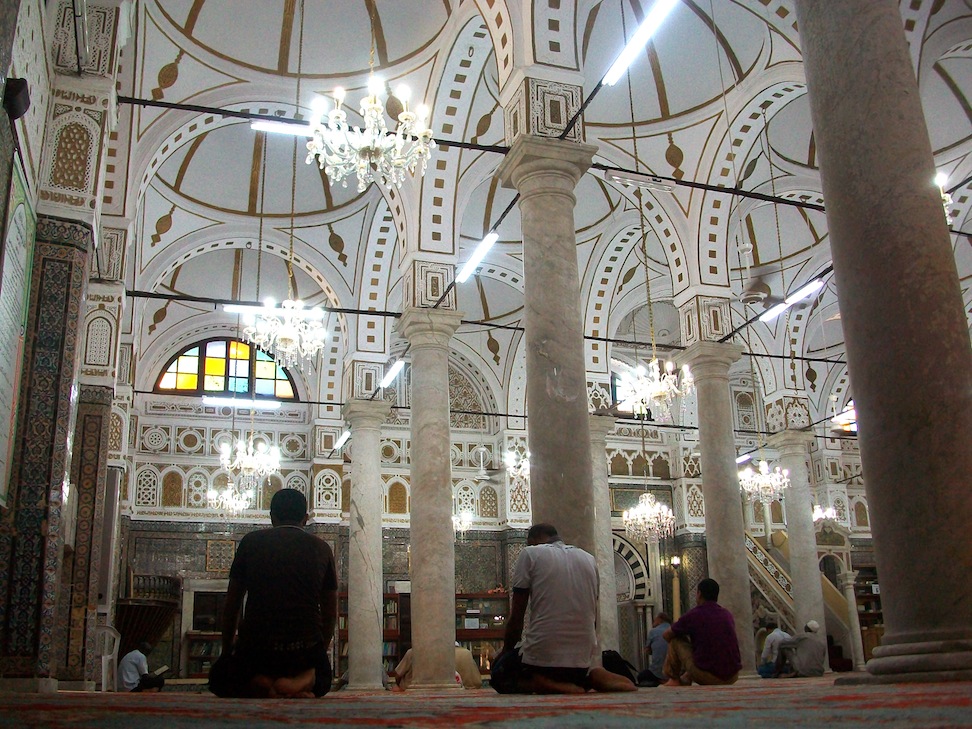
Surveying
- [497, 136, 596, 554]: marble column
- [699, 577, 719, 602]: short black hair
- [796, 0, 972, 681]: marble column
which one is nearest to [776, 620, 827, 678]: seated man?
[699, 577, 719, 602]: short black hair

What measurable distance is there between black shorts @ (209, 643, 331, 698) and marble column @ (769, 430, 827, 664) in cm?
1015

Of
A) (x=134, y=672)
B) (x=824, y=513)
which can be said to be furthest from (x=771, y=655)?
(x=824, y=513)

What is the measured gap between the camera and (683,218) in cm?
1187

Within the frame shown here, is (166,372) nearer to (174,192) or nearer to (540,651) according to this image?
(174,192)

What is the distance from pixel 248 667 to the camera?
3443 millimetres

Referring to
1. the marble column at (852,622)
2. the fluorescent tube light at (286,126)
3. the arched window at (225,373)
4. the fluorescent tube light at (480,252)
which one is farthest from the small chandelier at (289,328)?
the marble column at (852,622)

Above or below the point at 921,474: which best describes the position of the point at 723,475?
above

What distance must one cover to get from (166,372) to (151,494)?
2437 millimetres

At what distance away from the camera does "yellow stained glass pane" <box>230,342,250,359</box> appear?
18219mm

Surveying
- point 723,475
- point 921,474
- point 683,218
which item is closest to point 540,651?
point 921,474

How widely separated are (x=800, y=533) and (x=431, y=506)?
6.44 m

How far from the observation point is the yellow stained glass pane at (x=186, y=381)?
1775 cm

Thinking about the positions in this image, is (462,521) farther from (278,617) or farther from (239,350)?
(278,617)

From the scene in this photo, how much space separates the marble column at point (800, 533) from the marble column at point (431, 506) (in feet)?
18.3
